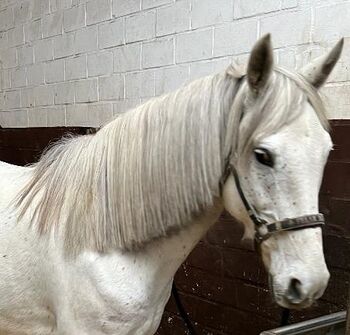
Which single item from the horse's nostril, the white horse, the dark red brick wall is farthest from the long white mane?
A: the dark red brick wall

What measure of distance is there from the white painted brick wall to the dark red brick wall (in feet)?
0.88

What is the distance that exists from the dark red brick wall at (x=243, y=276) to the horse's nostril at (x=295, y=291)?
28.1 inches

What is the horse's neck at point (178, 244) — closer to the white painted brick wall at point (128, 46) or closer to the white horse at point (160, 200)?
the white horse at point (160, 200)

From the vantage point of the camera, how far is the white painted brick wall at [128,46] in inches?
80.8

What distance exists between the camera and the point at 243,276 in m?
2.32

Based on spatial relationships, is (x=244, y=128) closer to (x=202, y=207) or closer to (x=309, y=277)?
(x=202, y=207)

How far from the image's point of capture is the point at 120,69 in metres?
2.96

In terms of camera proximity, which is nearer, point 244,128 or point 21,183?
point 244,128

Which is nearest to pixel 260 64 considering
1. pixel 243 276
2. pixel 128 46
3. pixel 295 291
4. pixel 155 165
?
pixel 155 165

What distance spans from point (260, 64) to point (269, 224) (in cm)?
37

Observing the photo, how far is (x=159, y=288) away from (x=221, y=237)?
37.1 inches

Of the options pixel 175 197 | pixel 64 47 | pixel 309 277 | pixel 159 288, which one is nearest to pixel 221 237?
pixel 159 288

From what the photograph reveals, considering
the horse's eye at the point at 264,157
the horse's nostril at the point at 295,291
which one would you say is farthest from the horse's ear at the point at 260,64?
the horse's nostril at the point at 295,291

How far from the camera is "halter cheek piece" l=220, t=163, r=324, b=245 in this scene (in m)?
1.21
